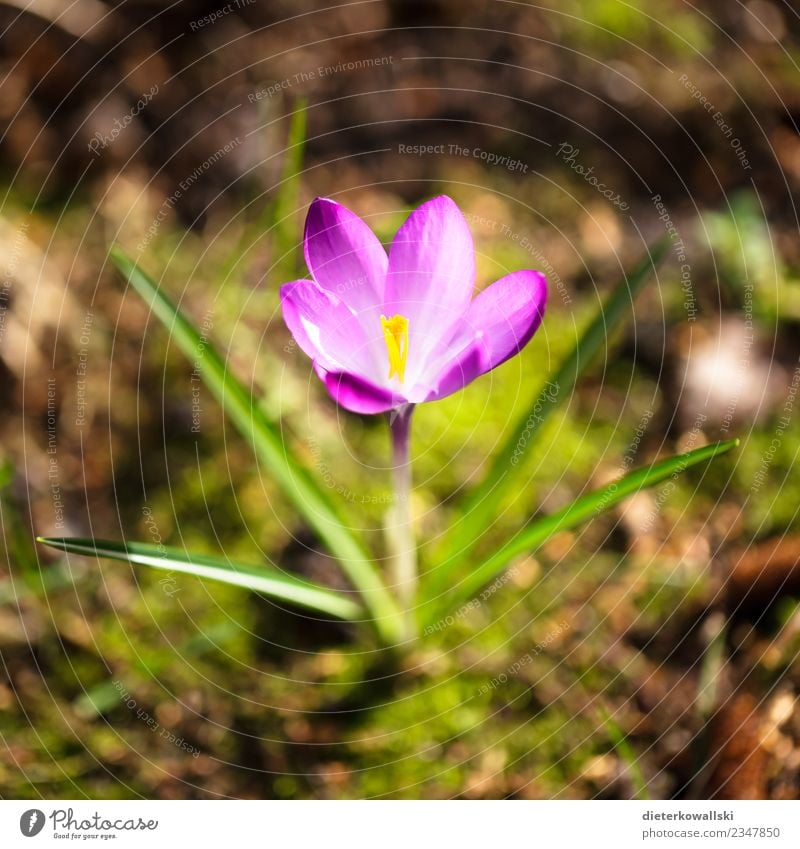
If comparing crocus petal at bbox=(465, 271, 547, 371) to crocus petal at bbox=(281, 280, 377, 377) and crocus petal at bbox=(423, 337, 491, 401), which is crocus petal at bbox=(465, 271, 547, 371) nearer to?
crocus petal at bbox=(423, 337, 491, 401)

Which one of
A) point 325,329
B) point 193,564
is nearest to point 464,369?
point 325,329

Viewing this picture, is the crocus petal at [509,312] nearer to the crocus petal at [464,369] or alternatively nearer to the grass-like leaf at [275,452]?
the crocus petal at [464,369]

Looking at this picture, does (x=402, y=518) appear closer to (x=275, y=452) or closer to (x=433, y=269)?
(x=275, y=452)

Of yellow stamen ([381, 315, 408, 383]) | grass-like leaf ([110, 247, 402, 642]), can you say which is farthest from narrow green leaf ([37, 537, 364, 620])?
yellow stamen ([381, 315, 408, 383])

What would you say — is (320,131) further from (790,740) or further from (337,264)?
(790,740)

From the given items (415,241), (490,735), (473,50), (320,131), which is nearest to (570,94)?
(473,50)
